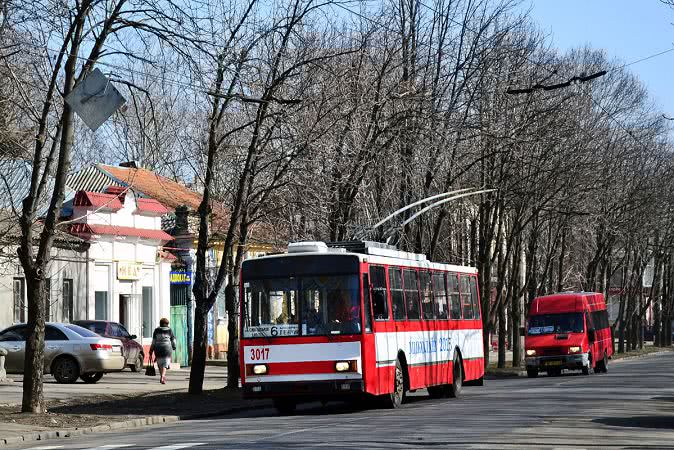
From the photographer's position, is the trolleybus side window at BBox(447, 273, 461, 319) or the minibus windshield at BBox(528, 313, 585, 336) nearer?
the trolleybus side window at BBox(447, 273, 461, 319)

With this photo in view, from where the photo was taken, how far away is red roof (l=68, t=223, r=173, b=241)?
4391 centimetres

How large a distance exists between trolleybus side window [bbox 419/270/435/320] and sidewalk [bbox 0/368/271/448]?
417 cm

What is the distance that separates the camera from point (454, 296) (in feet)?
104

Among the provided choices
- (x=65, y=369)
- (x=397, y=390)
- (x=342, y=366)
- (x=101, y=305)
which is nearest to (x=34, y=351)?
(x=342, y=366)

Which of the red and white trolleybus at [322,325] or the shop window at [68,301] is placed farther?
the shop window at [68,301]

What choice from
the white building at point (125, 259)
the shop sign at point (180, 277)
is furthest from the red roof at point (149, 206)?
the shop sign at point (180, 277)

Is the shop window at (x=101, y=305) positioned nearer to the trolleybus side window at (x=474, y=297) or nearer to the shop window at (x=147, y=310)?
the shop window at (x=147, y=310)

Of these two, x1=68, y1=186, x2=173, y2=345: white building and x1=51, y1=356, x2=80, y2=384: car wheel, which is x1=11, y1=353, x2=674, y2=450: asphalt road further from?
x1=68, y1=186, x2=173, y2=345: white building

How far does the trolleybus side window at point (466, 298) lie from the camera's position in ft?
107

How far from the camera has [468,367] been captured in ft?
108

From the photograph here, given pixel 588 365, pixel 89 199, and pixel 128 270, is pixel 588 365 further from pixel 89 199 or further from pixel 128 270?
pixel 89 199

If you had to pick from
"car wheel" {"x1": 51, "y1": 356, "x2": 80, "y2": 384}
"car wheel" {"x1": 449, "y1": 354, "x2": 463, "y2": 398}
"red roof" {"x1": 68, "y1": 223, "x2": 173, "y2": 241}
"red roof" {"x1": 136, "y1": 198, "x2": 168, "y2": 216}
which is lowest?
"car wheel" {"x1": 449, "y1": 354, "x2": 463, "y2": 398}

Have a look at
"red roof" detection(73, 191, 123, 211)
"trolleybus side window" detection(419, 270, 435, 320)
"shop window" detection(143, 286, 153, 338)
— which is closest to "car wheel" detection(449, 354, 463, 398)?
"trolleybus side window" detection(419, 270, 435, 320)

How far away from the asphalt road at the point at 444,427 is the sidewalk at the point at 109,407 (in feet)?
2.54
